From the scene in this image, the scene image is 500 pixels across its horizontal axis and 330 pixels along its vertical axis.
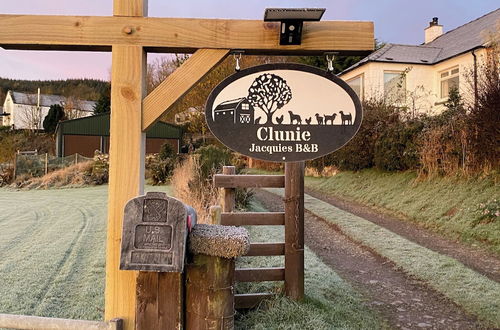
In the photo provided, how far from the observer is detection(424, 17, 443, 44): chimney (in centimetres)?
2441

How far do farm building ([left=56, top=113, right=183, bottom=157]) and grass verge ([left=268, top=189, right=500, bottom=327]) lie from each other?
22.5 m

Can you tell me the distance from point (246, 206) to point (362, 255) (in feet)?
12.0

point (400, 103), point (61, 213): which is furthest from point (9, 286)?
point (400, 103)

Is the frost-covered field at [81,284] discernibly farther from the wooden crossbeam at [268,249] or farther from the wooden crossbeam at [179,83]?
the wooden crossbeam at [179,83]

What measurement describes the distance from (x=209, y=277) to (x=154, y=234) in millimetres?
483

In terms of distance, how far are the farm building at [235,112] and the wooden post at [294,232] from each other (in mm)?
1250

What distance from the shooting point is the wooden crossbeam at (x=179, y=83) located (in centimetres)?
270

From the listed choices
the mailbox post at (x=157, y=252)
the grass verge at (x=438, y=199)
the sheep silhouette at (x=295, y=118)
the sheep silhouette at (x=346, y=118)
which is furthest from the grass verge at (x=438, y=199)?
the mailbox post at (x=157, y=252)

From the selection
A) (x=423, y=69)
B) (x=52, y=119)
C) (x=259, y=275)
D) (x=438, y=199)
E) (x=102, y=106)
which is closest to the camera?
(x=259, y=275)

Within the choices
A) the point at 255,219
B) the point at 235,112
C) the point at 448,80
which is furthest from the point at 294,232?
the point at 448,80

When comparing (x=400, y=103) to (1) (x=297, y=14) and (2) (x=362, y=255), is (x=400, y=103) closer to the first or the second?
(2) (x=362, y=255)

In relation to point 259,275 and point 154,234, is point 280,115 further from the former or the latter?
point 259,275

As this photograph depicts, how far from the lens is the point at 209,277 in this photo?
2.62m

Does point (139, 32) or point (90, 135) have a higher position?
point (90, 135)
